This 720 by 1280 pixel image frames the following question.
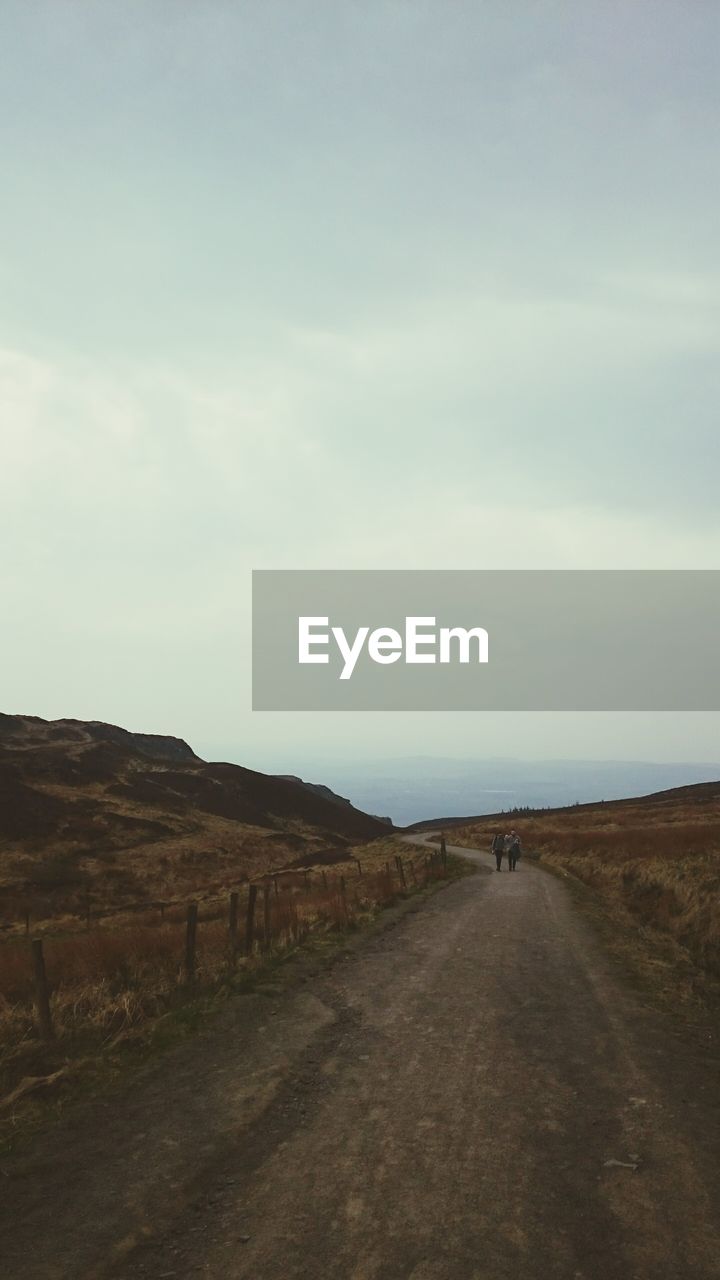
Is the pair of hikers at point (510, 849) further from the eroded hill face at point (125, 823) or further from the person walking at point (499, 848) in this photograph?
the eroded hill face at point (125, 823)

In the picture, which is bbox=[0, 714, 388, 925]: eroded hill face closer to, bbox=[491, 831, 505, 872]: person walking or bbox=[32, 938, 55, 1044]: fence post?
Result: bbox=[491, 831, 505, 872]: person walking

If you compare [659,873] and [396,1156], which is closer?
[396,1156]

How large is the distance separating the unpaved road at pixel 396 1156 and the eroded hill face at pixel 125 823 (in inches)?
1187

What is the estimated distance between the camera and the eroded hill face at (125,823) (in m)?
41.9

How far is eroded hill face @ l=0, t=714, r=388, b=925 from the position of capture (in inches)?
1651

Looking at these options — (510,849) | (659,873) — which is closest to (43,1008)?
(659,873)

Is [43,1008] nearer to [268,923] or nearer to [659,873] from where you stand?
[268,923]

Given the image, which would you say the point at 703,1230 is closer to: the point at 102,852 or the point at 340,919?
the point at 340,919

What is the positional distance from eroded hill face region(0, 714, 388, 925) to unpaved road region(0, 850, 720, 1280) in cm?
3014

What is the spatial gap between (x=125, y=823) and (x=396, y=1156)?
180 ft

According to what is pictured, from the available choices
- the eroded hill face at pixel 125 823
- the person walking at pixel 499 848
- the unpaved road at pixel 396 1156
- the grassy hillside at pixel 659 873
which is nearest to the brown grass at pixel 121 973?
the unpaved road at pixel 396 1156

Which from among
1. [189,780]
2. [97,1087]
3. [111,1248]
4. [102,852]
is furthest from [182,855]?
[111,1248]

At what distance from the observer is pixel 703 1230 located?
17.3ft

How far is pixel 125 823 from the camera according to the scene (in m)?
56.9
